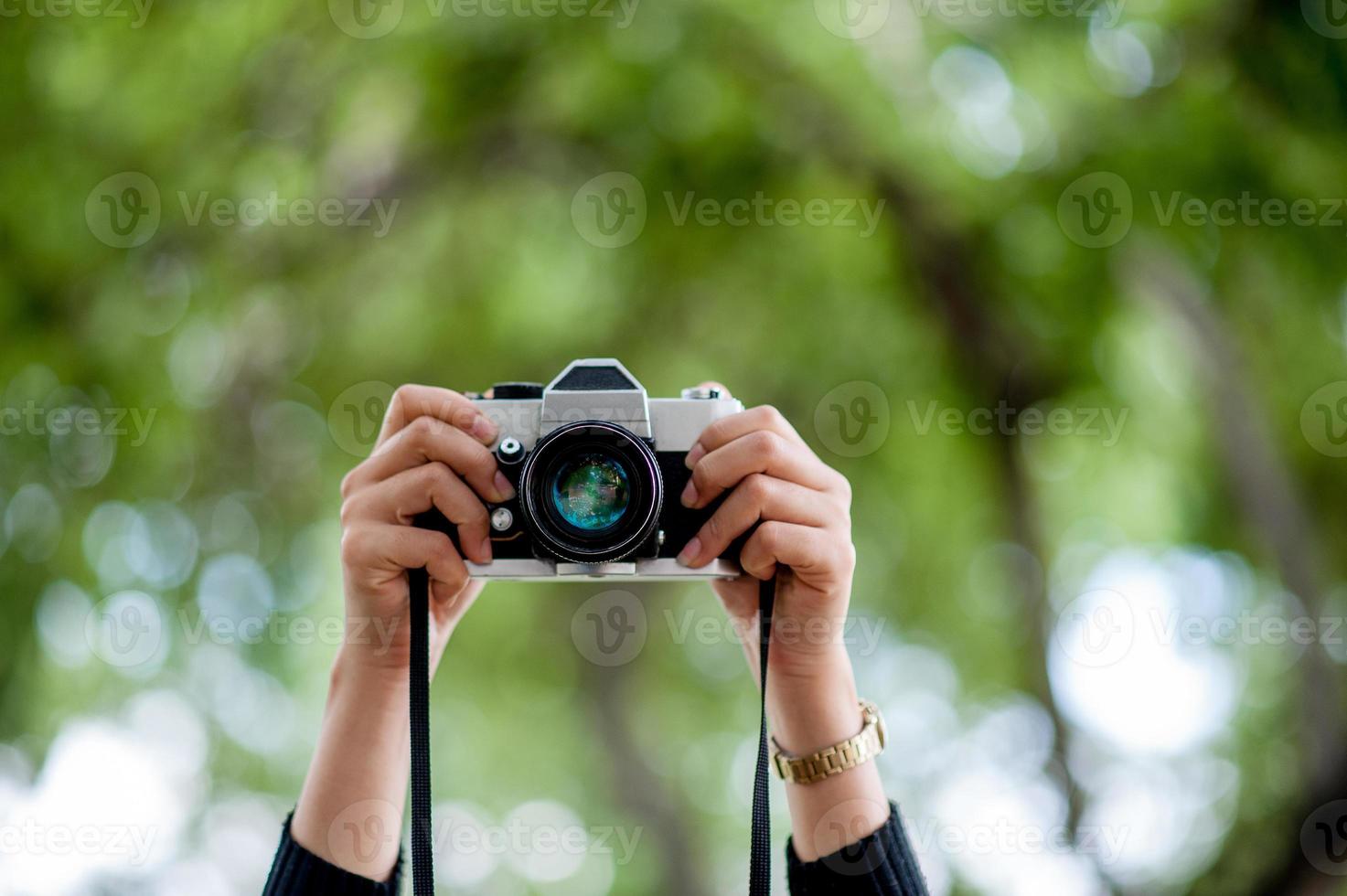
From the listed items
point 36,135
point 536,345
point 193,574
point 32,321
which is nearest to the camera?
point 36,135

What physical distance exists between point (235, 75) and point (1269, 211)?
3.36m

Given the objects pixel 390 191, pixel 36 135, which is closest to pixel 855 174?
pixel 390 191

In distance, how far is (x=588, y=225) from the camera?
4.53 m

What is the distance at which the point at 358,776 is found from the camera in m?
1.55

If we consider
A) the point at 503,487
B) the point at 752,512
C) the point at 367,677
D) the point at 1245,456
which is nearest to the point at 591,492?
the point at 503,487

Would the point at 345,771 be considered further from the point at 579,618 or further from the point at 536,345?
the point at 579,618

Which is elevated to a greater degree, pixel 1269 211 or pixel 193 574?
pixel 1269 211

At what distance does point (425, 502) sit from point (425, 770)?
0.37 meters

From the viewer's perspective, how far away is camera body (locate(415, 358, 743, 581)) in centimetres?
156

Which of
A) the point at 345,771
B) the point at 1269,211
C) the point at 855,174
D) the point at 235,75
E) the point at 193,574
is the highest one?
the point at 235,75

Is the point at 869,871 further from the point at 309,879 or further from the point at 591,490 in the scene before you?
the point at 309,879

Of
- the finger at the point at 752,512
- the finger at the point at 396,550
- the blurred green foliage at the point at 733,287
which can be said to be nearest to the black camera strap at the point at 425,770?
the finger at the point at 396,550

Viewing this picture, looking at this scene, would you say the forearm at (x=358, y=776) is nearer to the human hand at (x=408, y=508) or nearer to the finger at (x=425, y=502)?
the human hand at (x=408, y=508)

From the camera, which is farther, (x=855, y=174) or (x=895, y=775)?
(x=895, y=775)
